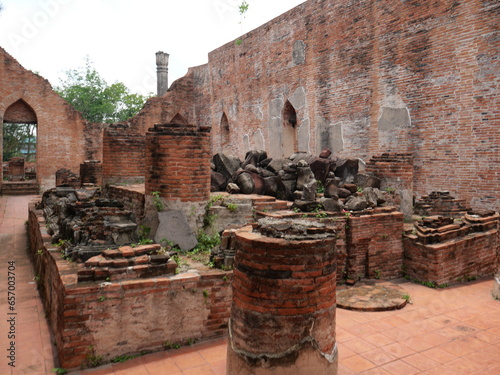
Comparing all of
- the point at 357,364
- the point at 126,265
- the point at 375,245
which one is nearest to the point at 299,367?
the point at 357,364

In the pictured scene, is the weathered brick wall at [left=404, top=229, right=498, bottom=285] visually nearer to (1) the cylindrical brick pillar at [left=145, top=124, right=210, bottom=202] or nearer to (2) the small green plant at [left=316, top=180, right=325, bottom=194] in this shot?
(2) the small green plant at [left=316, top=180, right=325, bottom=194]

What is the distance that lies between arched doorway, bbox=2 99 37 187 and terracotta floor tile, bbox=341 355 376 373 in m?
16.8

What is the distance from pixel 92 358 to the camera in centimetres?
362

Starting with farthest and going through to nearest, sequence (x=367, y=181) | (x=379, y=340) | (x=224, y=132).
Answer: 1. (x=224, y=132)
2. (x=367, y=181)
3. (x=379, y=340)

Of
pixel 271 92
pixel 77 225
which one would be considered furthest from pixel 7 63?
pixel 77 225

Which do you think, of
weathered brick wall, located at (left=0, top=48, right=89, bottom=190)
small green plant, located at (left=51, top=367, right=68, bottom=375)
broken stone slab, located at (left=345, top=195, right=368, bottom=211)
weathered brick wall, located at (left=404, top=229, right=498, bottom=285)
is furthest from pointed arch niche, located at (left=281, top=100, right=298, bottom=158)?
small green plant, located at (left=51, top=367, right=68, bottom=375)

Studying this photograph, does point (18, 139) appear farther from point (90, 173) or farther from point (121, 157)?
point (121, 157)

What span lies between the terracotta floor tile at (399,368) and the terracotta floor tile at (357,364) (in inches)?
5.3

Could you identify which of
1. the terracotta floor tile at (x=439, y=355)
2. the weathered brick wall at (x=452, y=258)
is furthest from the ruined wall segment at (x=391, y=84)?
the terracotta floor tile at (x=439, y=355)

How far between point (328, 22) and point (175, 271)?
33.0ft

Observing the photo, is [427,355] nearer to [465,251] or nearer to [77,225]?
[465,251]

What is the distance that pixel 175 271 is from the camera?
13.7ft

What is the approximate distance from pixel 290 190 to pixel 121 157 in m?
3.75

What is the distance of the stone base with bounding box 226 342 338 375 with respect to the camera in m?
2.88
